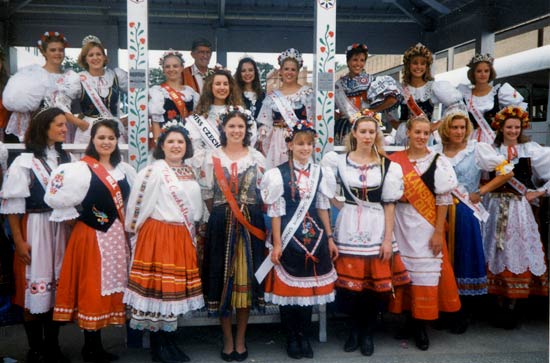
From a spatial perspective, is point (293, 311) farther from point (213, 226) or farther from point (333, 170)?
point (333, 170)

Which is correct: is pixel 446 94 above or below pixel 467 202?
above

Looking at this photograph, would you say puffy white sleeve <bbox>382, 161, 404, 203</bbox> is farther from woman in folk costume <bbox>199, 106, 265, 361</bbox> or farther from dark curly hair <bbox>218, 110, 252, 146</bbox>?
dark curly hair <bbox>218, 110, 252, 146</bbox>

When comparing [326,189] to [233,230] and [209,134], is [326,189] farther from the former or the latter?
[209,134]

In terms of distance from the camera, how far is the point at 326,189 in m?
3.85

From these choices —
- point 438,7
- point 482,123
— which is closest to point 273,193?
point 482,123

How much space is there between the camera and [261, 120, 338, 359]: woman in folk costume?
12.4 ft

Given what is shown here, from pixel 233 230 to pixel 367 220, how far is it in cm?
104

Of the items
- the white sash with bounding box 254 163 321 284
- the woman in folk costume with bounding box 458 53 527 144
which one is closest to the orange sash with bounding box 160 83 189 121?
the white sash with bounding box 254 163 321 284

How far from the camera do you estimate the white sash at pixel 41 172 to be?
3754 mm

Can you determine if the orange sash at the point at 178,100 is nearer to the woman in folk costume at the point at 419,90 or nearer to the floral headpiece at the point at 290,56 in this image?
the floral headpiece at the point at 290,56

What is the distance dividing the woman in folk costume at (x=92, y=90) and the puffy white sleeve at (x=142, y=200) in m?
1.33

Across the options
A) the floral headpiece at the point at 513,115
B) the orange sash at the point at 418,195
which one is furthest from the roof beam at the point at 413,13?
the orange sash at the point at 418,195

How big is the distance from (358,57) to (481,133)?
1.48 metres

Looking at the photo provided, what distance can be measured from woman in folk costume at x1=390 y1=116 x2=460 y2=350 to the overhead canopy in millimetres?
3496
